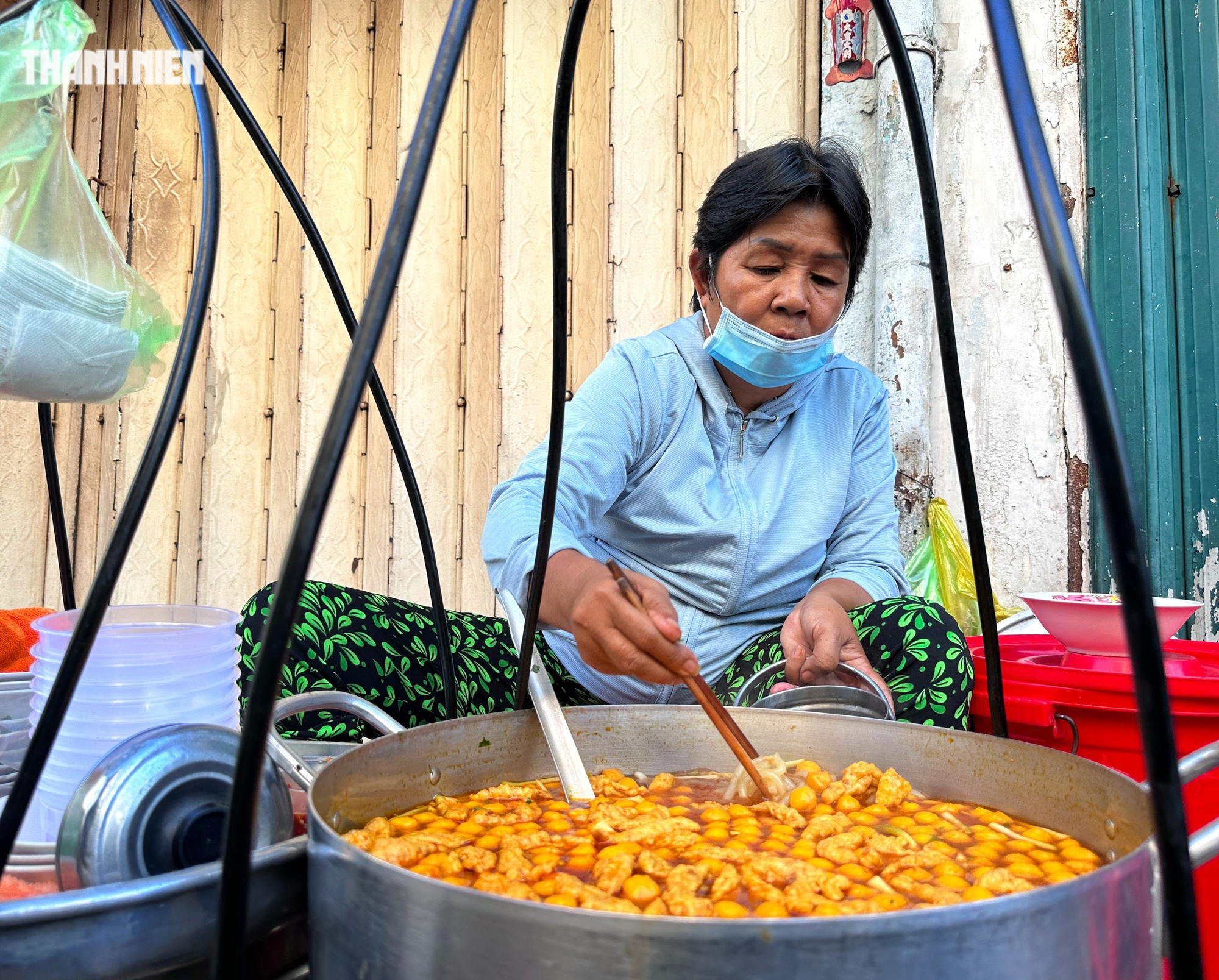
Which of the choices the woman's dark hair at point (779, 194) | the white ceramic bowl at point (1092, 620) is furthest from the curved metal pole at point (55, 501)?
the white ceramic bowl at point (1092, 620)

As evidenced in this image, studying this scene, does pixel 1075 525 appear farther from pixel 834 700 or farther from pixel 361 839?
pixel 361 839

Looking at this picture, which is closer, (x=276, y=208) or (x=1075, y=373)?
(x=1075, y=373)

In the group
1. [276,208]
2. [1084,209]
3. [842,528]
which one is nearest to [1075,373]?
[842,528]

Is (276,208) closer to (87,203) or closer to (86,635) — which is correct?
(87,203)

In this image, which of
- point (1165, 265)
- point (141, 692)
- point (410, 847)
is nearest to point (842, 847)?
point (410, 847)

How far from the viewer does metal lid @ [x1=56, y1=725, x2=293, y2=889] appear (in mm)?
666

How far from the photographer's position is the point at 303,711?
107 centimetres

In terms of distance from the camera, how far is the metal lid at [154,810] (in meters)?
0.67

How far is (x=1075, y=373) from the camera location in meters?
0.45

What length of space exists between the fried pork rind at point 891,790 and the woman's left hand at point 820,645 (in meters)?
0.32

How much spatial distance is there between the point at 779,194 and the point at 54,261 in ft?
4.55

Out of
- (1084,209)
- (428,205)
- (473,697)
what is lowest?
(473,697)

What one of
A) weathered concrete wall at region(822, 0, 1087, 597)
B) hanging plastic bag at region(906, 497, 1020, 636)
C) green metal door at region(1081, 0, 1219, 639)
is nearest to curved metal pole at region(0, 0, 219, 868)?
hanging plastic bag at region(906, 497, 1020, 636)

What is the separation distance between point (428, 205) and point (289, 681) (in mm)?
2275
